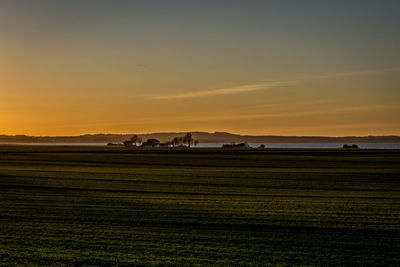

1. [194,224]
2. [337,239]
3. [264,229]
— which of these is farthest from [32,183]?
[337,239]

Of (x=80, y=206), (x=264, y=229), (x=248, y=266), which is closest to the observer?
(x=248, y=266)

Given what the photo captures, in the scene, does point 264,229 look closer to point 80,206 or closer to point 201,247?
point 201,247

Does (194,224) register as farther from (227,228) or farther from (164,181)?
(164,181)

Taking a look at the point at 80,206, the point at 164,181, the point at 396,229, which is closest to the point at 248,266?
the point at 396,229

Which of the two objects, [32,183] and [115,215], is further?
[32,183]

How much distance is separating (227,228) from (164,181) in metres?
19.3

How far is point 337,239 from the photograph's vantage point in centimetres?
1598

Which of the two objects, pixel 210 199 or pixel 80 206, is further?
pixel 210 199

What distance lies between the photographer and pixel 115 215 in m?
20.6

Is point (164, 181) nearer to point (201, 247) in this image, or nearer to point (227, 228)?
point (227, 228)

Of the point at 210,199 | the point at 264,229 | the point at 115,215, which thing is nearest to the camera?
the point at 264,229

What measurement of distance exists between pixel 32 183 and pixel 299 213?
21.2m

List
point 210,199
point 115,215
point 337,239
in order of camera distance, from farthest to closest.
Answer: point 210,199 → point 115,215 → point 337,239

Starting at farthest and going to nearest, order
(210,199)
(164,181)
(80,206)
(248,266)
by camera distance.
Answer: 1. (164,181)
2. (210,199)
3. (80,206)
4. (248,266)
